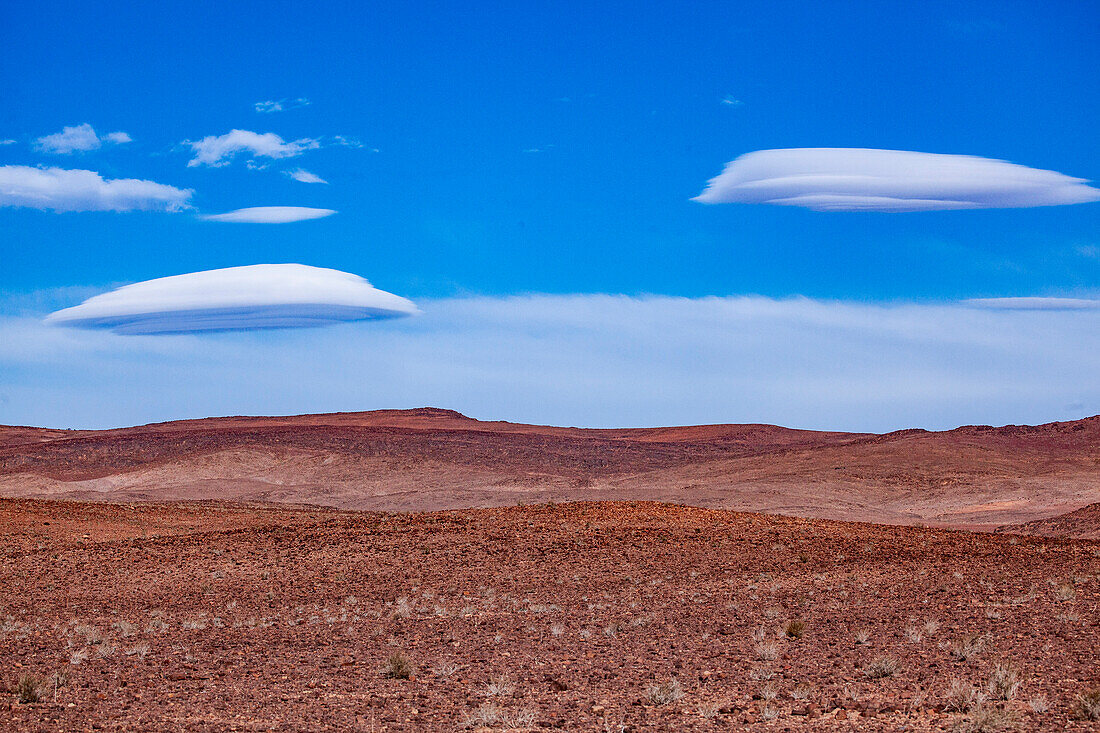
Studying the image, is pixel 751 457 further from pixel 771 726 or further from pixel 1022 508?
pixel 771 726

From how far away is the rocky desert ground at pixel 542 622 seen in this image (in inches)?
395

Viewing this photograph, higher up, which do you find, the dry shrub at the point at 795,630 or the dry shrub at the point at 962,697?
the dry shrub at the point at 962,697

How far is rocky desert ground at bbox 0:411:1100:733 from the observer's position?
10.0 m

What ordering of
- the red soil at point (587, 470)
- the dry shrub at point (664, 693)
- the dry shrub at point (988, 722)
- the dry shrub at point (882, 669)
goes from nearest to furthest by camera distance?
1. the dry shrub at point (988, 722)
2. the dry shrub at point (664, 693)
3. the dry shrub at point (882, 669)
4. the red soil at point (587, 470)

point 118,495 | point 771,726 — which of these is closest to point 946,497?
point 118,495

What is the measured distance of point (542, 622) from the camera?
623 inches

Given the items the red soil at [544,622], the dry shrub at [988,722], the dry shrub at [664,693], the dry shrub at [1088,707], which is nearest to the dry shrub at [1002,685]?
the red soil at [544,622]

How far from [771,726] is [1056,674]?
12.0ft

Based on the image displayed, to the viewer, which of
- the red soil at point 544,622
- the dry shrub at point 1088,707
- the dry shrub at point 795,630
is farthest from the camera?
the dry shrub at point 795,630

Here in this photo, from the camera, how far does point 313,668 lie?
40.3ft

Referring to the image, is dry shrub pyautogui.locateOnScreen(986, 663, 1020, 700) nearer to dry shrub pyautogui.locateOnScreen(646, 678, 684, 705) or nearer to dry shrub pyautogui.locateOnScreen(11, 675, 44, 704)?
dry shrub pyautogui.locateOnScreen(646, 678, 684, 705)

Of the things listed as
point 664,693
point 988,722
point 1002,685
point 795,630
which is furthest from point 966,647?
point 664,693

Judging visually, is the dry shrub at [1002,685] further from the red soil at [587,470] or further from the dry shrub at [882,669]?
the red soil at [587,470]

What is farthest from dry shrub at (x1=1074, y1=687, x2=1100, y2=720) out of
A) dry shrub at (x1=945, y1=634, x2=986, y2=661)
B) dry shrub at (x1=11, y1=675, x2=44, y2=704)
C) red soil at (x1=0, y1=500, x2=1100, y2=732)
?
dry shrub at (x1=11, y1=675, x2=44, y2=704)
